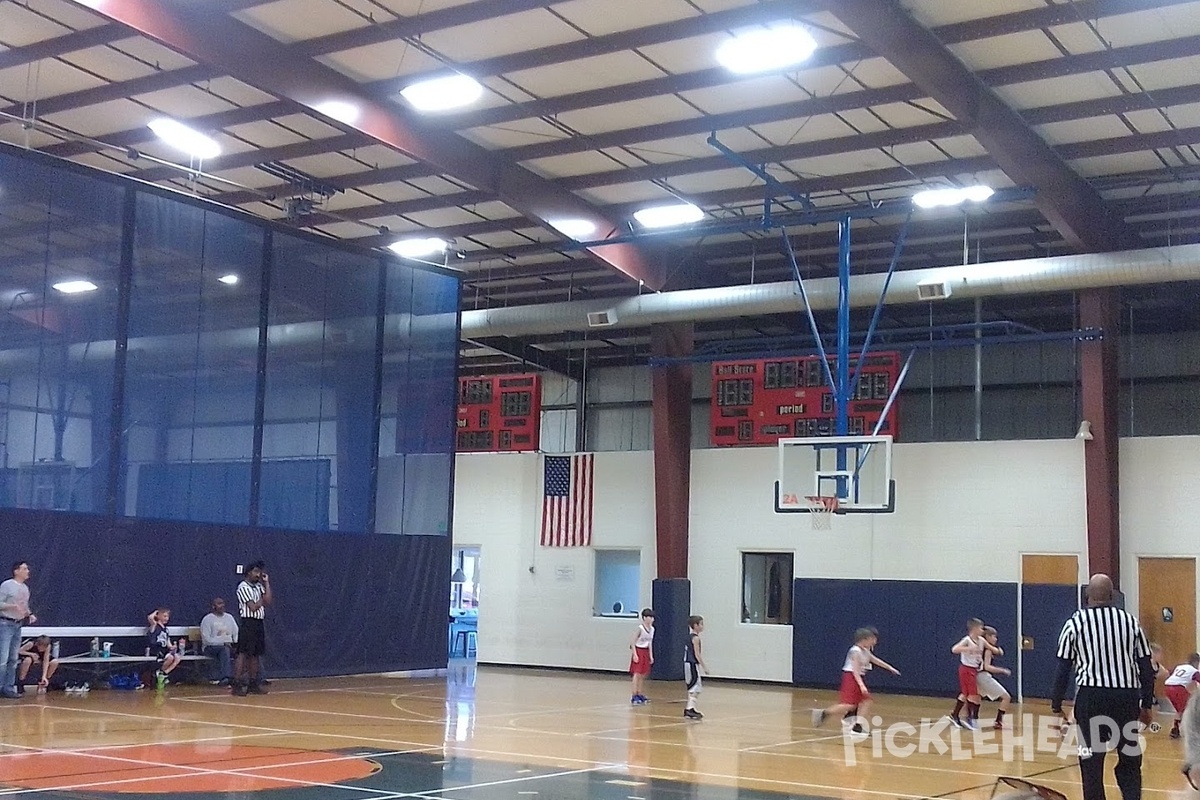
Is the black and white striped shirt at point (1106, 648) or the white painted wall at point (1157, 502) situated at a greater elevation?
the white painted wall at point (1157, 502)

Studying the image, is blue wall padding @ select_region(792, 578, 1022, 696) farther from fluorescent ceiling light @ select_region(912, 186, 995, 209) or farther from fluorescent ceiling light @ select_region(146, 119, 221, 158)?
fluorescent ceiling light @ select_region(146, 119, 221, 158)

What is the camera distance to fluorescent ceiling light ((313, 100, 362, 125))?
64.8 ft

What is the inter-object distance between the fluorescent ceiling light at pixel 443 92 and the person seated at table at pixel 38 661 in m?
9.92

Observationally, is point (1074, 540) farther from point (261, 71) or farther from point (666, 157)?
point (261, 71)

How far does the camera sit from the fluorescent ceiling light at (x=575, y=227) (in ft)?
81.9

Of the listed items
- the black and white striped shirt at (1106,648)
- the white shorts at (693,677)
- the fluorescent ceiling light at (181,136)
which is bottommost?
the white shorts at (693,677)

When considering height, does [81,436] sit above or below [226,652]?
above

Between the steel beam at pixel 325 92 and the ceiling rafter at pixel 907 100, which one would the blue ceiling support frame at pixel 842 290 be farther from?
the steel beam at pixel 325 92

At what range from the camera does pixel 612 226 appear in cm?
2631

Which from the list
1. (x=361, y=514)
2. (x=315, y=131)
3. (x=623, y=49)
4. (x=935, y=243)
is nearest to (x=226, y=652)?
(x=361, y=514)

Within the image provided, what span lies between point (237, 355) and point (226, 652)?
5.14 meters

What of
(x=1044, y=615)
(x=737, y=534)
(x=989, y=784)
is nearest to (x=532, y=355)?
(x=737, y=534)

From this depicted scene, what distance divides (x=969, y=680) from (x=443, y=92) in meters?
11.7

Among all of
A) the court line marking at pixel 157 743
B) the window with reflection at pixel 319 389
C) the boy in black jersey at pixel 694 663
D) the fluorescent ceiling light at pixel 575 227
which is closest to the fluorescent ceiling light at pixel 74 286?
the window with reflection at pixel 319 389
